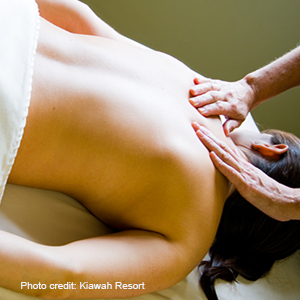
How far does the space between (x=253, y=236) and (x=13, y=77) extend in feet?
3.00

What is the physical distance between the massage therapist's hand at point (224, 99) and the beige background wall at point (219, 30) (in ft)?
3.75

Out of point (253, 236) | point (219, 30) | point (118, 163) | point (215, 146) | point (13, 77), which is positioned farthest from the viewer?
point (219, 30)

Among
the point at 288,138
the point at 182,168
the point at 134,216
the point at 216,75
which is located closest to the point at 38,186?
the point at 134,216

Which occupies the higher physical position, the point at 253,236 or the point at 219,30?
the point at 219,30

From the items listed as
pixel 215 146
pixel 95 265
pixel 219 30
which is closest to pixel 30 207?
pixel 95 265

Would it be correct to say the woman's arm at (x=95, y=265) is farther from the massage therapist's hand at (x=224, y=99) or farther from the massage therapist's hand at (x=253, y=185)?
the massage therapist's hand at (x=224, y=99)

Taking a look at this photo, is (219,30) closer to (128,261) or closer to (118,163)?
(118,163)

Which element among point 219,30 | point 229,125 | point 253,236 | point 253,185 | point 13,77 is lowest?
point 253,236

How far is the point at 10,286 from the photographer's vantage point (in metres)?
0.83

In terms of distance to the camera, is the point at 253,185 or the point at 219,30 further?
the point at 219,30

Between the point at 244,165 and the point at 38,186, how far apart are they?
640mm

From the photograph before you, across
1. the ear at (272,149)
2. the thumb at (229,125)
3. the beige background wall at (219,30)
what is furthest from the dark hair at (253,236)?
the beige background wall at (219,30)

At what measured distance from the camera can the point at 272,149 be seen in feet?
4.14

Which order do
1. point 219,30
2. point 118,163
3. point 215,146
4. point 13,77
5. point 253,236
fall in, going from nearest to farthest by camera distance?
point 13,77 < point 118,163 < point 215,146 < point 253,236 < point 219,30
